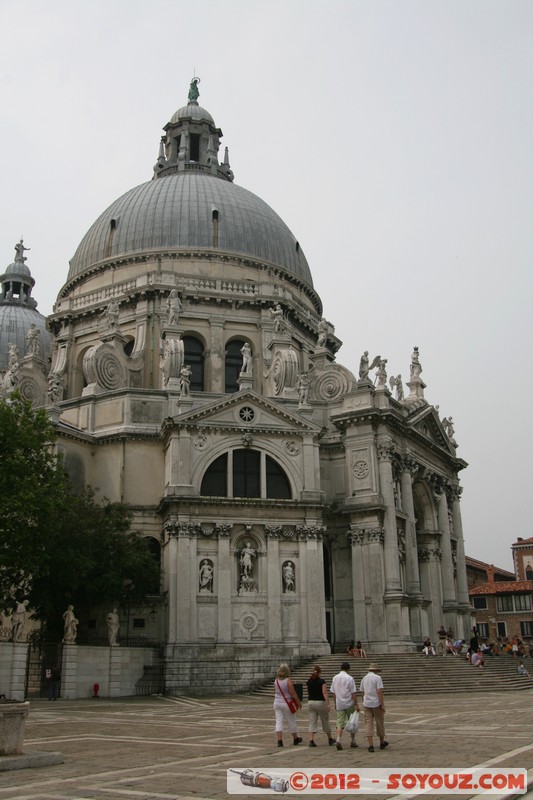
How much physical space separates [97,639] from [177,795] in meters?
30.3

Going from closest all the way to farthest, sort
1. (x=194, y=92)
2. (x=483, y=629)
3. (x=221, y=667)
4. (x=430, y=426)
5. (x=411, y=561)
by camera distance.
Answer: (x=221, y=667)
(x=411, y=561)
(x=430, y=426)
(x=194, y=92)
(x=483, y=629)

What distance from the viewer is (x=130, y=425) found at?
145ft

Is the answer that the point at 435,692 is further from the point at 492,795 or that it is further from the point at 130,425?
the point at 492,795

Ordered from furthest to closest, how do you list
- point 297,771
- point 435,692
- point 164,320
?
point 164,320
point 435,692
point 297,771

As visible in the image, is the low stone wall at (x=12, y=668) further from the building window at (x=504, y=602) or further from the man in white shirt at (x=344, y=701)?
the building window at (x=504, y=602)

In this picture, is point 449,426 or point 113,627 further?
point 449,426

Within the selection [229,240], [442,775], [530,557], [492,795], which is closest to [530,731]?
[442,775]

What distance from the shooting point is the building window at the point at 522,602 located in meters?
75.4

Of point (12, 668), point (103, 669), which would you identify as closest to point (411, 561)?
point (103, 669)

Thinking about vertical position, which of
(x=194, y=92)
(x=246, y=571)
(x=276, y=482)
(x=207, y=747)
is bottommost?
(x=207, y=747)

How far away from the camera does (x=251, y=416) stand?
41.7m

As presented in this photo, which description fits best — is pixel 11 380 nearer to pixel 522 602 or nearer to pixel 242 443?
pixel 242 443

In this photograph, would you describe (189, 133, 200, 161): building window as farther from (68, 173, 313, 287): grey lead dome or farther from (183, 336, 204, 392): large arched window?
(183, 336, 204, 392): large arched window

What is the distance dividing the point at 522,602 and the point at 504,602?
164 cm
